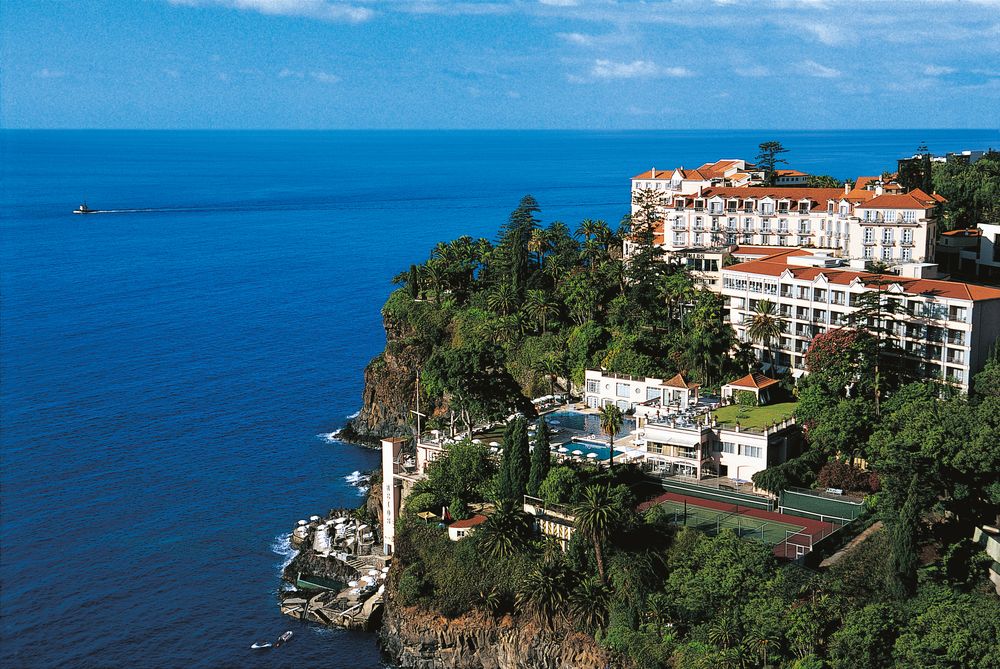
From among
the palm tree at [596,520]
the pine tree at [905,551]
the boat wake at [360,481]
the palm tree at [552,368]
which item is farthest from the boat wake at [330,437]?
the pine tree at [905,551]

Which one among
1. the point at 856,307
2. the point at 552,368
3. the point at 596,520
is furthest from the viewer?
the point at 552,368

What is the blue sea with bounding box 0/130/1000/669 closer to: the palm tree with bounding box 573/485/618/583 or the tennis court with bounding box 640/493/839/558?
the palm tree with bounding box 573/485/618/583

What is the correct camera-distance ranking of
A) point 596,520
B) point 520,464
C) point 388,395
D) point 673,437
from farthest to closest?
point 388,395
point 673,437
point 520,464
point 596,520

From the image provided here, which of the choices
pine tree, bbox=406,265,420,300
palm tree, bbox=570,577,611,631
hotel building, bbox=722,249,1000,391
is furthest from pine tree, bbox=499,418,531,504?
pine tree, bbox=406,265,420,300

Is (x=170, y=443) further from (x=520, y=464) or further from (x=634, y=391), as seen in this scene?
(x=634, y=391)

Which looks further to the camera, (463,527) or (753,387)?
(753,387)

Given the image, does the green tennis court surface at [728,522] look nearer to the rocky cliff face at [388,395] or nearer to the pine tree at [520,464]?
the pine tree at [520,464]

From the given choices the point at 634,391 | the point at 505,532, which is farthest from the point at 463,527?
the point at 634,391
